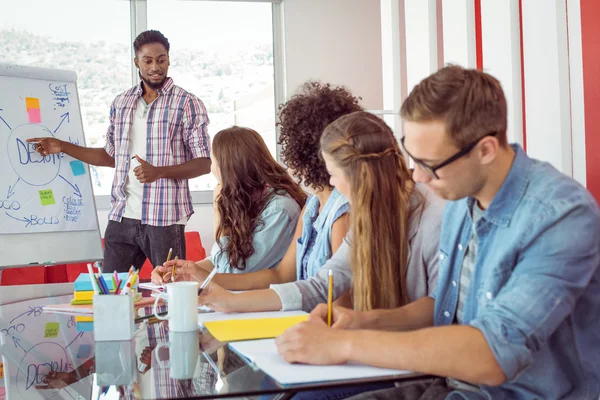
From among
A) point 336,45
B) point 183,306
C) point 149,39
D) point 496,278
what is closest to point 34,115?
point 149,39

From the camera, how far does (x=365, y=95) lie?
5492mm

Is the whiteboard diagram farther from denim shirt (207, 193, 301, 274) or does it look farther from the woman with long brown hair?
the woman with long brown hair

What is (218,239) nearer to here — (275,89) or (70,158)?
(70,158)

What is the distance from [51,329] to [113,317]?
28 centimetres

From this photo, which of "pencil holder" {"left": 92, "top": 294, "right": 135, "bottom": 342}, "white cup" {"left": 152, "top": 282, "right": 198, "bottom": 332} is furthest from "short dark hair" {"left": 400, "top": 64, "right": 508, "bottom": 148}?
"pencil holder" {"left": 92, "top": 294, "right": 135, "bottom": 342}

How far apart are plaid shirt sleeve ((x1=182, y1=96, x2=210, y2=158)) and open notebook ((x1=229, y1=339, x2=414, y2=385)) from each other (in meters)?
2.17

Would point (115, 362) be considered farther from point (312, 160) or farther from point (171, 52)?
point (171, 52)

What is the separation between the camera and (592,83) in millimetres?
2188

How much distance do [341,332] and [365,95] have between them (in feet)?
15.0

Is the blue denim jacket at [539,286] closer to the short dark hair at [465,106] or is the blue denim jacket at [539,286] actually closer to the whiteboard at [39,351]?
the short dark hair at [465,106]

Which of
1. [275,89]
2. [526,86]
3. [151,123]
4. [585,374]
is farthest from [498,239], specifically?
[275,89]

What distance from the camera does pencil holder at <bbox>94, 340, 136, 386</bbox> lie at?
1114 mm

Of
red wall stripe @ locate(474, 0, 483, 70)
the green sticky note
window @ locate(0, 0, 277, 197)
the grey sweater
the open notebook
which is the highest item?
window @ locate(0, 0, 277, 197)

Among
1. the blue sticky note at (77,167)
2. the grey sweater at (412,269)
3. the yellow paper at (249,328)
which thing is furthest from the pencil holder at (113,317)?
the blue sticky note at (77,167)
